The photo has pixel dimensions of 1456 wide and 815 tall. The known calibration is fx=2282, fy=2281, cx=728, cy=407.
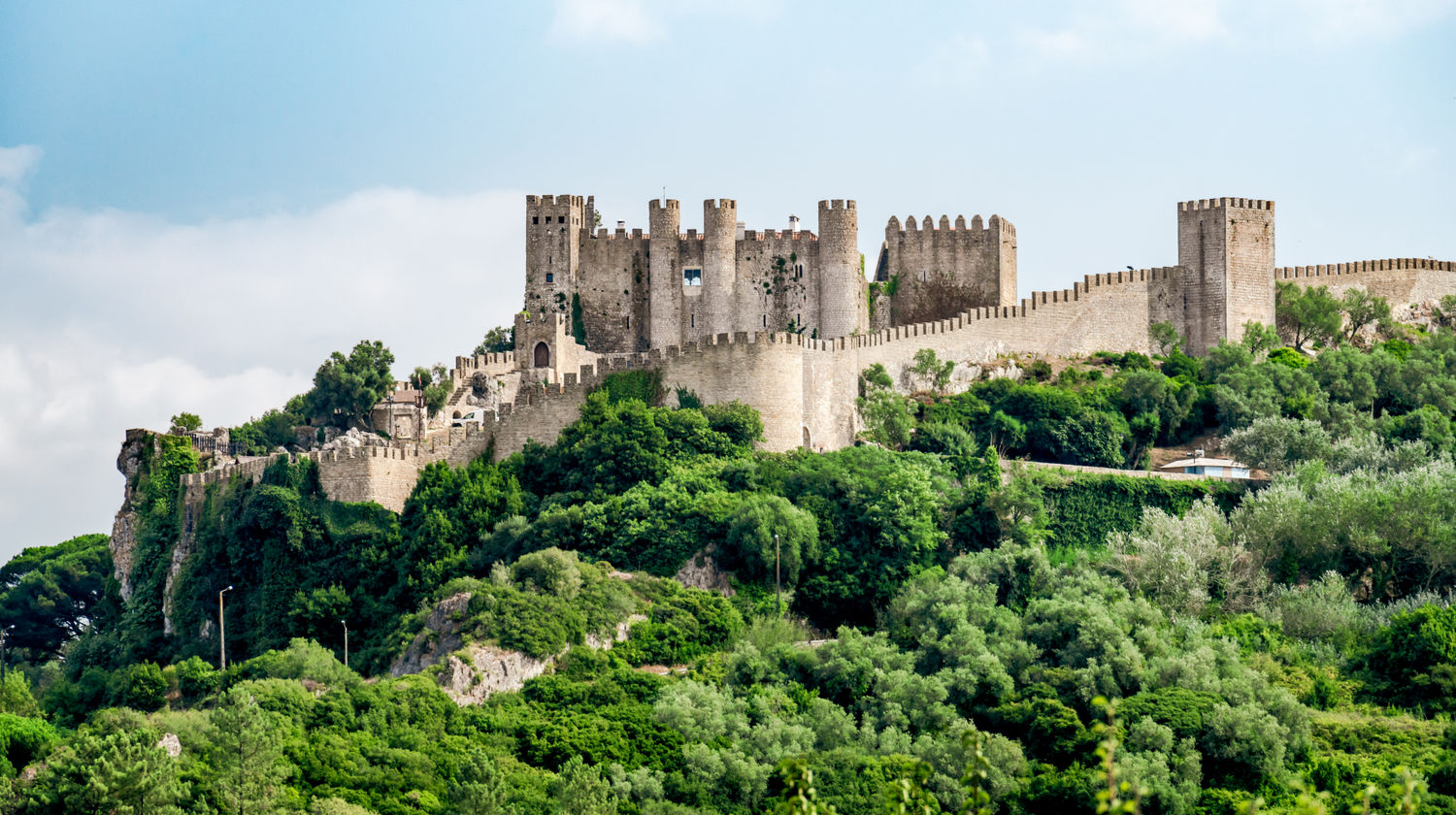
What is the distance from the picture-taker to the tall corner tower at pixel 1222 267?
2712 inches

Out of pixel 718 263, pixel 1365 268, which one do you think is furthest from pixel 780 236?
pixel 1365 268

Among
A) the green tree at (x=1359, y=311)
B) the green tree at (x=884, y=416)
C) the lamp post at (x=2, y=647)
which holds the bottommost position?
the lamp post at (x=2, y=647)

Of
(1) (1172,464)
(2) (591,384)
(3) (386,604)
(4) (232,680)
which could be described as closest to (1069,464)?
(1) (1172,464)

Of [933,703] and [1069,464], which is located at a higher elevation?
[1069,464]

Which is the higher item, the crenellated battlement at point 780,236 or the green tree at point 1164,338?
the crenellated battlement at point 780,236

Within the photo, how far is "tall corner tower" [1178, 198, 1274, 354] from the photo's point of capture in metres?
68.9

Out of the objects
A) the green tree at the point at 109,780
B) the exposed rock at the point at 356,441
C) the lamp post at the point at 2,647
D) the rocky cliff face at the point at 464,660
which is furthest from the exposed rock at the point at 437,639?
the lamp post at the point at 2,647

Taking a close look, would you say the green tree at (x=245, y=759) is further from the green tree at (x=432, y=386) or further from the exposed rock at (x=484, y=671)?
the green tree at (x=432, y=386)

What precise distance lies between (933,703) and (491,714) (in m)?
8.99

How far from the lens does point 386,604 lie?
55.2 meters

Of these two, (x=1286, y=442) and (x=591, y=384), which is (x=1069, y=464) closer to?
(x=1286, y=442)

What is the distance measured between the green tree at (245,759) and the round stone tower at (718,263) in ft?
89.7

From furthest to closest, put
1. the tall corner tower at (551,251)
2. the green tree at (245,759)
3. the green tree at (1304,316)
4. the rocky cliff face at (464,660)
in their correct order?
the green tree at (1304,316) → the tall corner tower at (551,251) → the rocky cliff face at (464,660) → the green tree at (245,759)

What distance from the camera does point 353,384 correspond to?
73000 millimetres
